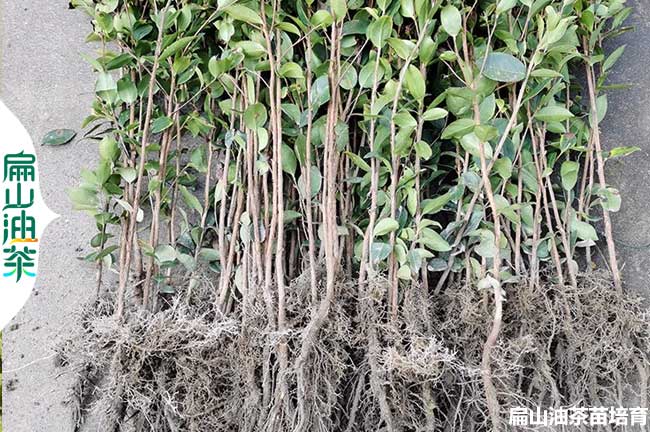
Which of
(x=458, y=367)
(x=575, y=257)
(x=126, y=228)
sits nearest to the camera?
(x=458, y=367)

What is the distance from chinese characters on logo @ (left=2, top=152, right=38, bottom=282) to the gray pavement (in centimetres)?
3

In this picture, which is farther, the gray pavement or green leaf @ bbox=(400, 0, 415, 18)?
the gray pavement

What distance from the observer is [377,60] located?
95 centimetres

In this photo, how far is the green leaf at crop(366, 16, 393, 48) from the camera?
37.1 inches

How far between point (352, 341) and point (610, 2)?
847mm

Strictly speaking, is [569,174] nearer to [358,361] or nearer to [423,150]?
[423,150]

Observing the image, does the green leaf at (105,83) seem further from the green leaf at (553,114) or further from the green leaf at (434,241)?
the green leaf at (553,114)

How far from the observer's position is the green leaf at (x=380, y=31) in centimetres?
94

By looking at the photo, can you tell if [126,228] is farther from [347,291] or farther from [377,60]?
[377,60]

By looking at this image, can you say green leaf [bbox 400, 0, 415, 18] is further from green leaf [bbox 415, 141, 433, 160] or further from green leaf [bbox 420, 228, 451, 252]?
green leaf [bbox 420, 228, 451, 252]

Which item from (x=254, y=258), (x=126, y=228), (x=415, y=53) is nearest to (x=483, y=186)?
(x=415, y=53)

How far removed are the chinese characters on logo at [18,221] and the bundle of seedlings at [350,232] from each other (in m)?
0.29

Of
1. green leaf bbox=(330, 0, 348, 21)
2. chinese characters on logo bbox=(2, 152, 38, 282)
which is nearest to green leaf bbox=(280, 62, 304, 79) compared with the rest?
green leaf bbox=(330, 0, 348, 21)

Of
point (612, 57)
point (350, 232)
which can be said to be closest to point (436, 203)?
point (350, 232)
